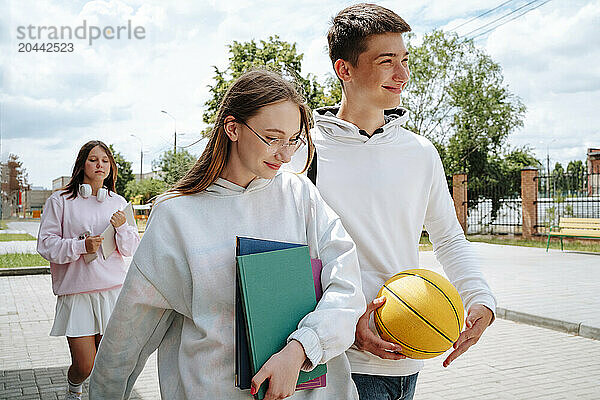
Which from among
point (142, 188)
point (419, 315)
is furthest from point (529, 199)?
point (142, 188)

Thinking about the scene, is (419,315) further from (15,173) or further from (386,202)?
(15,173)

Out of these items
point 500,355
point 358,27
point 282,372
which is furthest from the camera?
point 500,355


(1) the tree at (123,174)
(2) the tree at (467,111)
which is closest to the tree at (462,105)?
(2) the tree at (467,111)

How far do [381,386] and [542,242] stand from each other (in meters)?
22.7

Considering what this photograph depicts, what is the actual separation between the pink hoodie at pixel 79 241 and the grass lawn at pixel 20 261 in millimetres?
12249

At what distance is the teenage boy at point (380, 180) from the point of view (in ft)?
8.02

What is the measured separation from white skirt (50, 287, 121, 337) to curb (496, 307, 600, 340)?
5935 mm

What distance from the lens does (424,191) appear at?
260 cm

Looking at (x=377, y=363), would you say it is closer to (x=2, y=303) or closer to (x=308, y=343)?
(x=308, y=343)

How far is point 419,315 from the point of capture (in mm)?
2189

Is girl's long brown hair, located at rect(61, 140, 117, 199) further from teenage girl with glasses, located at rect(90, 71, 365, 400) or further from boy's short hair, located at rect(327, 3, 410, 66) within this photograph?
teenage girl with glasses, located at rect(90, 71, 365, 400)

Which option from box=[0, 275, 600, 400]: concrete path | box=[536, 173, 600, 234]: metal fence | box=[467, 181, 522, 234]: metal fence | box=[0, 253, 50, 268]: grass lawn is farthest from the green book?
box=[467, 181, 522, 234]: metal fence

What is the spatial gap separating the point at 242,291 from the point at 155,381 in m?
5.29

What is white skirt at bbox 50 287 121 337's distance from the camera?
17.0 ft
